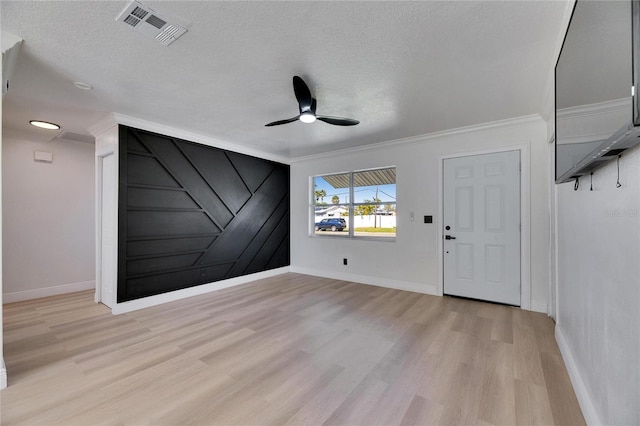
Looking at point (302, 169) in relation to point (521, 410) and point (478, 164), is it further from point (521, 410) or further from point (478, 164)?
point (521, 410)

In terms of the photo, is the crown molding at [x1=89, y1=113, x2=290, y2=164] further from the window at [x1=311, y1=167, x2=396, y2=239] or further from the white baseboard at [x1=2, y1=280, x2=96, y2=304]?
the white baseboard at [x1=2, y1=280, x2=96, y2=304]

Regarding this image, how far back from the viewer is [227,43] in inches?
80.4

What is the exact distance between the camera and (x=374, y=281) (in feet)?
15.9

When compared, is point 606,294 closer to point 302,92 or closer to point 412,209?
point 302,92

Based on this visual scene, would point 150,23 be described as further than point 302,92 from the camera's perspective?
No

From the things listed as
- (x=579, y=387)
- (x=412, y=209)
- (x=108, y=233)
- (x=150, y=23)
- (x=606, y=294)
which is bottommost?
(x=579, y=387)

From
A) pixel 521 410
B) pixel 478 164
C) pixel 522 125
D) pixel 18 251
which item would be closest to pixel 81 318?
pixel 18 251

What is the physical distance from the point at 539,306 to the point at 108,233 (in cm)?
585

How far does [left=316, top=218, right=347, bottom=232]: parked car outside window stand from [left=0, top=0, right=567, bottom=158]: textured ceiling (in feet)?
7.88

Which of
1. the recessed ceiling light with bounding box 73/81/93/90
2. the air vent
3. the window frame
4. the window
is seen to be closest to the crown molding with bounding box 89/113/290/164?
the recessed ceiling light with bounding box 73/81/93/90

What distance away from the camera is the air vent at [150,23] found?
1.73 meters

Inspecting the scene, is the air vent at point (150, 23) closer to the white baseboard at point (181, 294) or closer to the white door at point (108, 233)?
the white door at point (108, 233)

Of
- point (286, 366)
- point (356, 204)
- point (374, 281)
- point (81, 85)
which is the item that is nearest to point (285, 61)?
point (81, 85)

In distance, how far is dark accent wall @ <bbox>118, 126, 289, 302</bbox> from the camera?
3.63 metres
